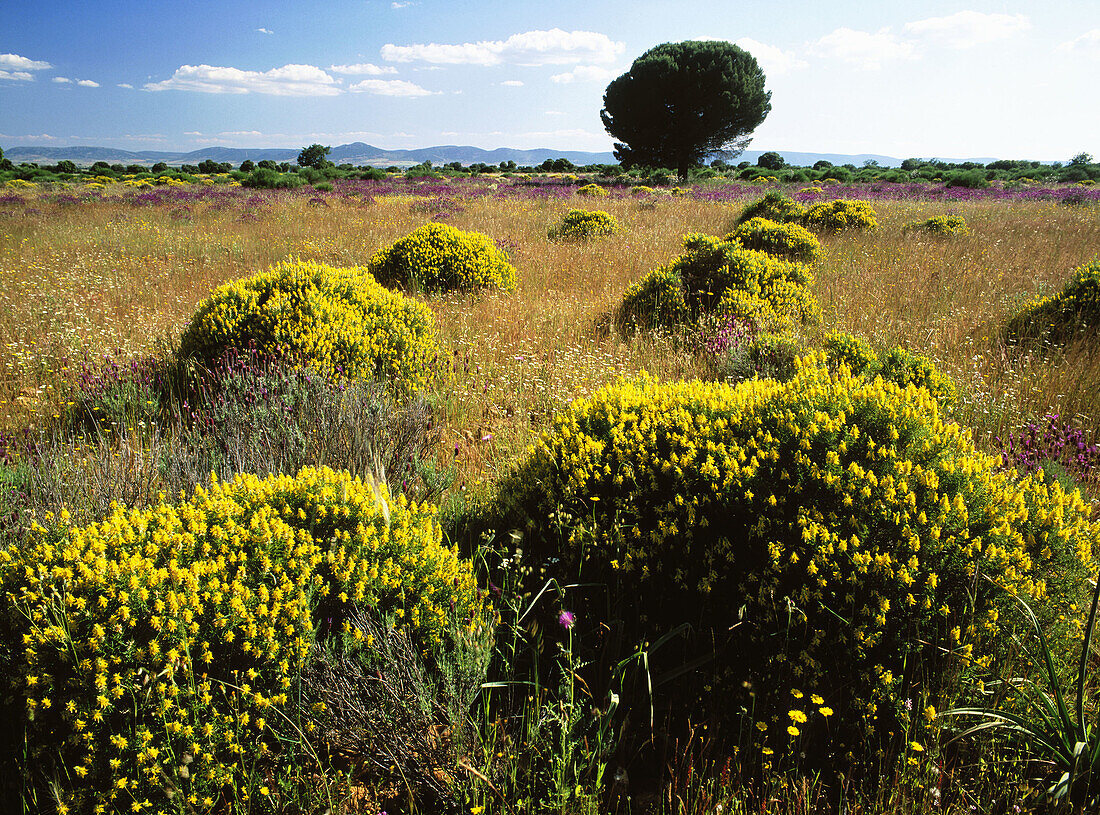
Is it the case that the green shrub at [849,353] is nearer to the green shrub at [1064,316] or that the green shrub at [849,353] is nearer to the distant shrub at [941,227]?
the green shrub at [1064,316]

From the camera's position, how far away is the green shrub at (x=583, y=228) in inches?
449

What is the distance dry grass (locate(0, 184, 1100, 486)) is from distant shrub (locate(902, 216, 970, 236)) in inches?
13.8

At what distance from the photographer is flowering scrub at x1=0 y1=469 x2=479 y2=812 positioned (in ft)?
4.77

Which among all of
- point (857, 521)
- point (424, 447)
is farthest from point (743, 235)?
point (857, 521)

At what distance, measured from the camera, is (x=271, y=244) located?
10648 millimetres

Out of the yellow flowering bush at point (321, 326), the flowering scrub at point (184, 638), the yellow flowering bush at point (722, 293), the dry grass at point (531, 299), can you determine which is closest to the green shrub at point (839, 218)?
the dry grass at point (531, 299)

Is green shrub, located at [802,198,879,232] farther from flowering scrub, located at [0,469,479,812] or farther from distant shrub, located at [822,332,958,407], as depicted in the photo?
flowering scrub, located at [0,469,479,812]

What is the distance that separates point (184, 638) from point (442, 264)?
6698 millimetres

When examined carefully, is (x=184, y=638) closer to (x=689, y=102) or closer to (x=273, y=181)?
(x=273, y=181)

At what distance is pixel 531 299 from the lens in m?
7.25

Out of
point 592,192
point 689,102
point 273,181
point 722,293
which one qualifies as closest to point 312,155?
point 273,181

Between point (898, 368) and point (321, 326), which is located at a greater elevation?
point (321, 326)

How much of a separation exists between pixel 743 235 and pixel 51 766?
999cm

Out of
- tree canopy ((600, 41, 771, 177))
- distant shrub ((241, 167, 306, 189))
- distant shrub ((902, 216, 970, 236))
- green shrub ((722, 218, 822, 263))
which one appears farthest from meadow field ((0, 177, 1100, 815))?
tree canopy ((600, 41, 771, 177))
